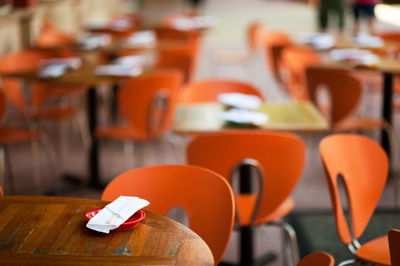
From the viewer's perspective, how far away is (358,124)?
15.8ft

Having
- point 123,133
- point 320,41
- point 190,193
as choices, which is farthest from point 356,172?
point 320,41

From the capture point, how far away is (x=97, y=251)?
5.92ft

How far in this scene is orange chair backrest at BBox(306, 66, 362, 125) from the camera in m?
4.73

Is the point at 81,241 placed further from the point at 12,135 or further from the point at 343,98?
the point at 343,98

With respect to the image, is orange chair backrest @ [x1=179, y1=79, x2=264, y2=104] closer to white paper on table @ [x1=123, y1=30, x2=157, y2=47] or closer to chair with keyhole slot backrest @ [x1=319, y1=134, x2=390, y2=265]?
chair with keyhole slot backrest @ [x1=319, y1=134, x2=390, y2=265]

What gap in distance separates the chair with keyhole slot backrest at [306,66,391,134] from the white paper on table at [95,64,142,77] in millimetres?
1322

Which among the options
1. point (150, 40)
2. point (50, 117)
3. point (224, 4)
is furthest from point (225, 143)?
point (224, 4)

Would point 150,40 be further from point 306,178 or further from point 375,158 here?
point 375,158

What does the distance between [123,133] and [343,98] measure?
1.56 meters

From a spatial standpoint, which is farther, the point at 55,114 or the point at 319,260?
the point at 55,114

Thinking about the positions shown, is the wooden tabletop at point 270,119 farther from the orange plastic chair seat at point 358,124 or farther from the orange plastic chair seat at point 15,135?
the orange plastic chair seat at point 15,135

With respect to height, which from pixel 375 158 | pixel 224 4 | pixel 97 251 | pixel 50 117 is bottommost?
pixel 224 4

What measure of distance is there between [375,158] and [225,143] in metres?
0.64

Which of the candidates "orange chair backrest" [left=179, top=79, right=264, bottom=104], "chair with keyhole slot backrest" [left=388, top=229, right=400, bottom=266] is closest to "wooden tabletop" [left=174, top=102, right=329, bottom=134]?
"orange chair backrest" [left=179, top=79, right=264, bottom=104]
